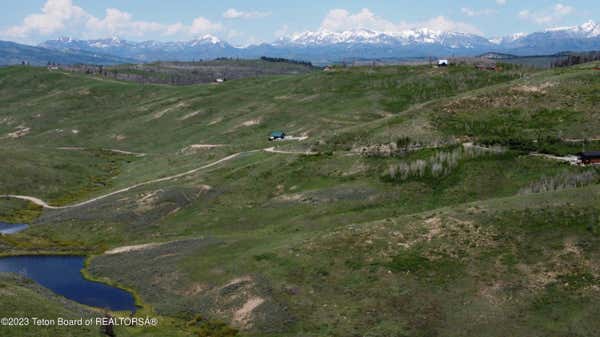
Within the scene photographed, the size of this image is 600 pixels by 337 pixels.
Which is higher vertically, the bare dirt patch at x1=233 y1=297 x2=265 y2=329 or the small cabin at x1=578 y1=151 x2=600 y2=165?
the small cabin at x1=578 y1=151 x2=600 y2=165

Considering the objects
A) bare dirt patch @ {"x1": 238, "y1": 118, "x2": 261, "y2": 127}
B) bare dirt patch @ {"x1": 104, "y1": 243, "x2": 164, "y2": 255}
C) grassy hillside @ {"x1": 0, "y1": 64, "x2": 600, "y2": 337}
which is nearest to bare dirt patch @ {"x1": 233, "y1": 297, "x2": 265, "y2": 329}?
grassy hillside @ {"x1": 0, "y1": 64, "x2": 600, "y2": 337}

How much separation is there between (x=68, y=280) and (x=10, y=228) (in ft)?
119

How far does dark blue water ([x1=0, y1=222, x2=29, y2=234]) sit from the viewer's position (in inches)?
3861

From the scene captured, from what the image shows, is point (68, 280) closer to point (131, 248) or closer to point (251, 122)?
point (131, 248)

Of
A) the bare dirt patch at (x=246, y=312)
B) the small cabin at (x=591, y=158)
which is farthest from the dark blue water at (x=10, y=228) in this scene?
the small cabin at (x=591, y=158)

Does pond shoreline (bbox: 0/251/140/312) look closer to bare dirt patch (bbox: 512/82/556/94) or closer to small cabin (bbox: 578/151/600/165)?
small cabin (bbox: 578/151/600/165)

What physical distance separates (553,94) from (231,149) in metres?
82.8

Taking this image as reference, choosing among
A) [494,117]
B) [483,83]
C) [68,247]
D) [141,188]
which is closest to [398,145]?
[494,117]

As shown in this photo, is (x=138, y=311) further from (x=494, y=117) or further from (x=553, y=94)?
(x=553, y=94)

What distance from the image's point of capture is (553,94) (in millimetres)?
128250

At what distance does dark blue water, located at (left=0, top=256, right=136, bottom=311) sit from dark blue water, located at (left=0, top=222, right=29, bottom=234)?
16.4m

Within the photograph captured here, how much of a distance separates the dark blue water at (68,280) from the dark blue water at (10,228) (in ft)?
53.8

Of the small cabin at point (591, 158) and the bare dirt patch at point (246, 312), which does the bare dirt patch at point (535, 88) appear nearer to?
the small cabin at point (591, 158)

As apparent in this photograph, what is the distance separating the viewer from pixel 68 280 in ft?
239
